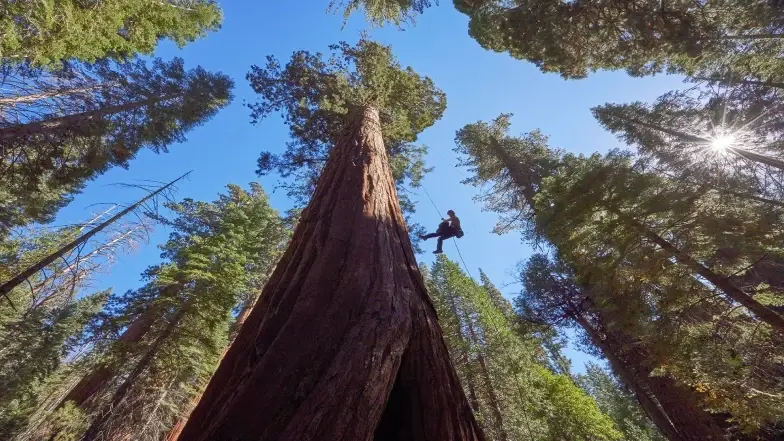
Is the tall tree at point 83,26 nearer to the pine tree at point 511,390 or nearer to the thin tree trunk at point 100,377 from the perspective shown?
the thin tree trunk at point 100,377

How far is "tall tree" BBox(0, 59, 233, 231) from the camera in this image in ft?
30.1

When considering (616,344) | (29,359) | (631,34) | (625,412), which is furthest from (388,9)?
(625,412)

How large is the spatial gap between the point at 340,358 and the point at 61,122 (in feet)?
38.2

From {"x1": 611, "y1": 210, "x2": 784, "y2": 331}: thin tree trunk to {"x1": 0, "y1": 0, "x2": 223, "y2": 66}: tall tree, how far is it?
37.6ft

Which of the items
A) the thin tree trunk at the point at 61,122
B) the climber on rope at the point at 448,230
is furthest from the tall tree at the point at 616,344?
the thin tree trunk at the point at 61,122

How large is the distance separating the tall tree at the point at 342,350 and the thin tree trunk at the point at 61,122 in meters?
9.06

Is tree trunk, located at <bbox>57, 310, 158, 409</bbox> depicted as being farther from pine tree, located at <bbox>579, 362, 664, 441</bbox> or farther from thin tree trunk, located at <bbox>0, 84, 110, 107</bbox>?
pine tree, located at <bbox>579, 362, 664, 441</bbox>

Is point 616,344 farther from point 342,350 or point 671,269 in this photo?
point 342,350

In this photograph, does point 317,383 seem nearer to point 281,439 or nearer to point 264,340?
point 281,439

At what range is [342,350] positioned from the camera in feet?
5.75

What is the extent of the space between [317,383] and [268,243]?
15.0 m

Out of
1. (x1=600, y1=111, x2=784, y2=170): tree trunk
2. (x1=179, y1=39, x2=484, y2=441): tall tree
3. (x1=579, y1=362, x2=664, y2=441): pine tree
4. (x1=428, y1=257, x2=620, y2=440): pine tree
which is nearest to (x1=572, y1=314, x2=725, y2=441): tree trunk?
(x1=428, y1=257, x2=620, y2=440): pine tree

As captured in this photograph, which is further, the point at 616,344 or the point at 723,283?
the point at 616,344

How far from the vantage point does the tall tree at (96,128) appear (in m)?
9.19
